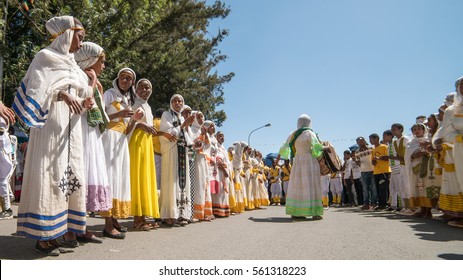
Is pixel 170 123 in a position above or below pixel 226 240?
above

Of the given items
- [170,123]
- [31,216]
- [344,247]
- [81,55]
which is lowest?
[344,247]

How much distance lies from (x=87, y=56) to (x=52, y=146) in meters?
1.43

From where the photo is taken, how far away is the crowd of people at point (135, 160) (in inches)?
139

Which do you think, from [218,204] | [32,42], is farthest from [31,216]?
[32,42]

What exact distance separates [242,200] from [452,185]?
611 centimetres

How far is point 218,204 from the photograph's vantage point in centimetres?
891

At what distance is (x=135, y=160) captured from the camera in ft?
18.1

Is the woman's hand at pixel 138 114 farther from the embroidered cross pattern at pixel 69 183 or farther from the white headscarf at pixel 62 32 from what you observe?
the embroidered cross pattern at pixel 69 183

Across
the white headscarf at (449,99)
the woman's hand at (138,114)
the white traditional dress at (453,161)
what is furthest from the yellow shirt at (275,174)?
the woman's hand at (138,114)

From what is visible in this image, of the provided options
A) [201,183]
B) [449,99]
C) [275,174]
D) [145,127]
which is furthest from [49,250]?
[275,174]

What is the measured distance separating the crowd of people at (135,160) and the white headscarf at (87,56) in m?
0.01

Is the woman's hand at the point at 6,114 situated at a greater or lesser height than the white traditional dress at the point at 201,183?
greater

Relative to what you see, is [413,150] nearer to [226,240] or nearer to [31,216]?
[226,240]

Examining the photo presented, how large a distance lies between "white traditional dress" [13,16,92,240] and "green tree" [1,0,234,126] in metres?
7.68
